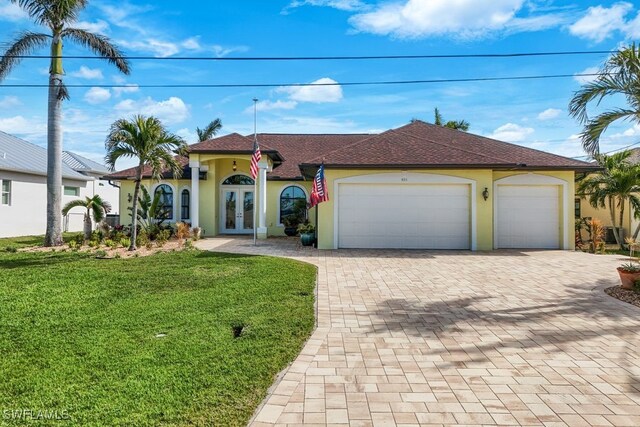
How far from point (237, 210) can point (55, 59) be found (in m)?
10.1

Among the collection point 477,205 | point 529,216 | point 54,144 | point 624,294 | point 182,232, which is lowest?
point 624,294

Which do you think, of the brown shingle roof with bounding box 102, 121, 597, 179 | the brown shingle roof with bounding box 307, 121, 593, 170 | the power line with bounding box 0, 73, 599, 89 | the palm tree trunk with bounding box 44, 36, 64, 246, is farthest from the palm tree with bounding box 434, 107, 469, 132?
the palm tree trunk with bounding box 44, 36, 64, 246

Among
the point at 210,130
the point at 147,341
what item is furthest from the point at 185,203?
the point at 147,341

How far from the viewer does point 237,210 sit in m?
20.5

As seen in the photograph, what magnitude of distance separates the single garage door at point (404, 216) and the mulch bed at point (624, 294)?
256 inches

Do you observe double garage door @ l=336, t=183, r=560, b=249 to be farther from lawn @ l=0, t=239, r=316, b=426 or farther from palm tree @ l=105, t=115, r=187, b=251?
palm tree @ l=105, t=115, r=187, b=251

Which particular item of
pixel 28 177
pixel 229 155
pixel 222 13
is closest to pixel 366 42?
pixel 222 13

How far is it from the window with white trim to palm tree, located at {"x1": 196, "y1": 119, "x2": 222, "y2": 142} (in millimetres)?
15603

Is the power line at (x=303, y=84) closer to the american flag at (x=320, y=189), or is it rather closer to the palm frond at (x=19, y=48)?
the palm frond at (x=19, y=48)

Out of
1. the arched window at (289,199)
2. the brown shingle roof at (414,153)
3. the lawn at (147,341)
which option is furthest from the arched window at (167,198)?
the lawn at (147,341)

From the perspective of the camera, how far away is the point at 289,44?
1221 centimetres

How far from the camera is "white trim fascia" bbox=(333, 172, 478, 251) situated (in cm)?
1410

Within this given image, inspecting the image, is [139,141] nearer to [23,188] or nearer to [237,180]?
[237,180]

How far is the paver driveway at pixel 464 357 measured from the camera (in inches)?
128
